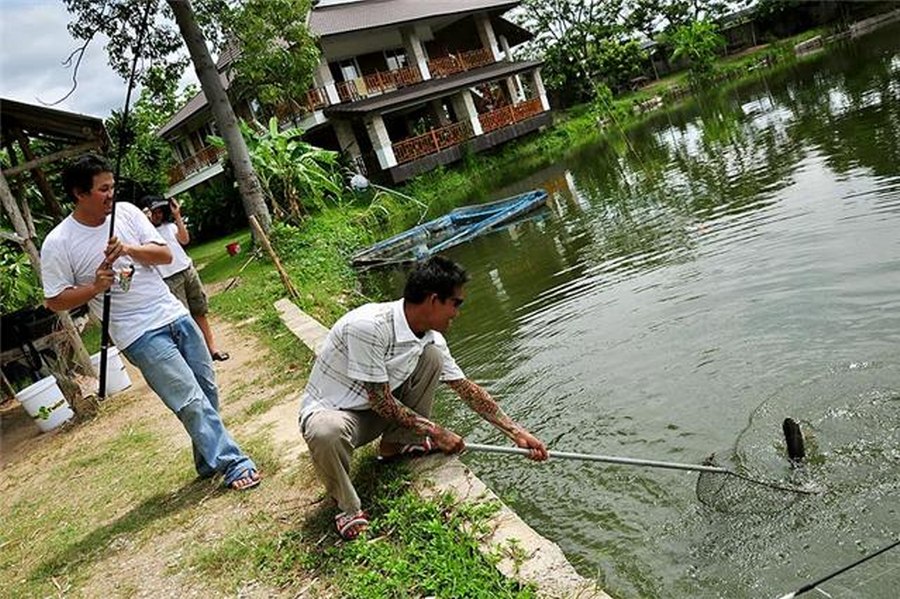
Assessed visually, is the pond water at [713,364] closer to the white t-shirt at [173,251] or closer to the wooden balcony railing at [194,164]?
the white t-shirt at [173,251]

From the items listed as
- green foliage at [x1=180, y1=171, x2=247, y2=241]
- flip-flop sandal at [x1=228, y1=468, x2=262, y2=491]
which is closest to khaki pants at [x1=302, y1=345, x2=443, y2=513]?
flip-flop sandal at [x1=228, y1=468, x2=262, y2=491]

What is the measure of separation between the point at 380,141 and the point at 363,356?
21792mm

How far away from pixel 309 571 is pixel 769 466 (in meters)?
2.59

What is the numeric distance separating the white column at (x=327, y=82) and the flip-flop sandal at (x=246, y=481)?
22030 millimetres

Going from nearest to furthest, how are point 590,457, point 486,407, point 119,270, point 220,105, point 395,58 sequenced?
point 590,457 → point 486,407 → point 119,270 → point 220,105 → point 395,58

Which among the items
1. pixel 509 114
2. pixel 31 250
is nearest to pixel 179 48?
pixel 31 250

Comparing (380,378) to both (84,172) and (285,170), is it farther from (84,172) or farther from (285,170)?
(285,170)

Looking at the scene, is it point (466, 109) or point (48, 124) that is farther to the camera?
point (466, 109)

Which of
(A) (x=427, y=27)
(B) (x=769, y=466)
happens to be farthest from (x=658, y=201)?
(A) (x=427, y=27)

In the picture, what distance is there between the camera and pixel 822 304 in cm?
546

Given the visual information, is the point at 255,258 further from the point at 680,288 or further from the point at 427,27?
the point at 427,27

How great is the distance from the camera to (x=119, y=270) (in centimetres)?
365

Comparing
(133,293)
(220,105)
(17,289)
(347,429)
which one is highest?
(220,105)

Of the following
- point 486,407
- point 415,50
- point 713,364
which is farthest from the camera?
point 415,50
